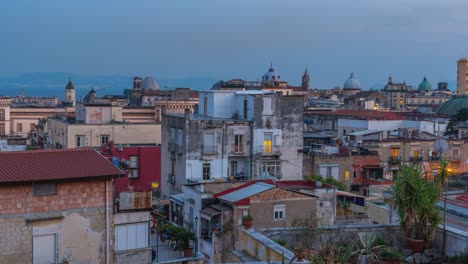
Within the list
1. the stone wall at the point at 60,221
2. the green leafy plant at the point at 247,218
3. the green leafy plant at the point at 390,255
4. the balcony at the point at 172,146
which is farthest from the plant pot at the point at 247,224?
the balcony at the point at 172,146

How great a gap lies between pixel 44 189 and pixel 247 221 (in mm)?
7215

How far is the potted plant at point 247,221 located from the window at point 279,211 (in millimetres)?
1493

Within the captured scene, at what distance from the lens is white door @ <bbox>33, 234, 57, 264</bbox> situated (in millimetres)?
19547

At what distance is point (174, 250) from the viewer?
78.3 feet

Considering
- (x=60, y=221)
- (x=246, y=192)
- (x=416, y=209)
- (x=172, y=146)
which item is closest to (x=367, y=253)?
(x=416, y=209)

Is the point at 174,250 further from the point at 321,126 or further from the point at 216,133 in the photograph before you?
the point at 321,126

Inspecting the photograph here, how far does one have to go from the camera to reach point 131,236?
71.7 ft

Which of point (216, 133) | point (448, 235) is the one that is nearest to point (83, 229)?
point (448, 235)

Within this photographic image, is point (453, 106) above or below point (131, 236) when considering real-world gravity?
above

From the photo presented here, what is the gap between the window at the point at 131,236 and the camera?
21.5 metres

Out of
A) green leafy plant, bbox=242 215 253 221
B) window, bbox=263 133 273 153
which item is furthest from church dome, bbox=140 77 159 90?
green leafy plant, bbox=242 215 253 221

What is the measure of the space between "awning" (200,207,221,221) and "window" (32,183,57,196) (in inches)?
329

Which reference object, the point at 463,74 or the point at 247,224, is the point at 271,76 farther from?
the point at 247,224

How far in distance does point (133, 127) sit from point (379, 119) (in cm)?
2825
